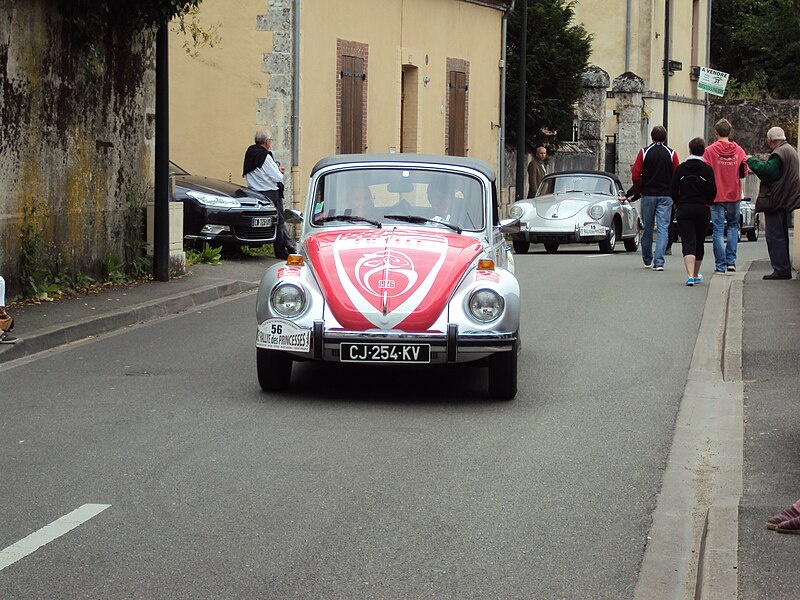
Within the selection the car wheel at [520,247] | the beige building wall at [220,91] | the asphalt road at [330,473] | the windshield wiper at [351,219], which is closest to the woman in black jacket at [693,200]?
the asphalt road at [330,473]

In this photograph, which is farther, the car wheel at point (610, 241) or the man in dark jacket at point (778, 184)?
the car wheel at point (610, 241)

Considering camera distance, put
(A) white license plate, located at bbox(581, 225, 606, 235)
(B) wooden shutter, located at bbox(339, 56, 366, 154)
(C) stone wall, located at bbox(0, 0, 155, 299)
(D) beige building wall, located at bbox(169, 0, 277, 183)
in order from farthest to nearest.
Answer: (B) wooden shutter, located at bbox(339, 56, 366, 154)
(D) beige building wall, located at bbox(169, 0, 277, 183)
(A) white license plate, located at bbox(581, 225, 606, 235)
(C) stone wall, located at bbox(0, 0, 155, 299)

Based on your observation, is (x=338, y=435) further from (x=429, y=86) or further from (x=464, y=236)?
(x=429, y=86)

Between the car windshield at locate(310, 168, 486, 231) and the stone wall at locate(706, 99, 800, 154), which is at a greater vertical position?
the stone wall at locate(706, 99, 800, 154)

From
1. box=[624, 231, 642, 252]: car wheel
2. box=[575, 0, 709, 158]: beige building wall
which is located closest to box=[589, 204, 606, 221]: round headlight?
box=[624, 231, 642, 252]: car wheel

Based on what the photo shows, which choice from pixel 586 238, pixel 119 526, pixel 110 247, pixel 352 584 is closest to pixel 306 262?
pixel 119 526

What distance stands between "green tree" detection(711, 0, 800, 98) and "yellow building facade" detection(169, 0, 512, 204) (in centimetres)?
Answer: 2741

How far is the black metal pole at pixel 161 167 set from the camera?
49.7 ft

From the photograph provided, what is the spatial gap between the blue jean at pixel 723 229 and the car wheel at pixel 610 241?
541 cm

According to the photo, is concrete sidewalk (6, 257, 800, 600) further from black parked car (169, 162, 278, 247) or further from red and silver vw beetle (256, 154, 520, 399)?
red and silver vw beetle (256, 154, 520, 399)

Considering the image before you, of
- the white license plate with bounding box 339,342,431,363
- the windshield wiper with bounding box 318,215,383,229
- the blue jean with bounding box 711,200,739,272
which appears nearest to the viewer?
the white license plate with bounding box 339,342,431,363

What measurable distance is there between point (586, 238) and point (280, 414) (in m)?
16.1

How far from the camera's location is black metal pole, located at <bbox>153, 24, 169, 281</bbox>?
15.2 m

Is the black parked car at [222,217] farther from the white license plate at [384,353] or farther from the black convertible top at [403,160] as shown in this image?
the white license plate at [384,353]
